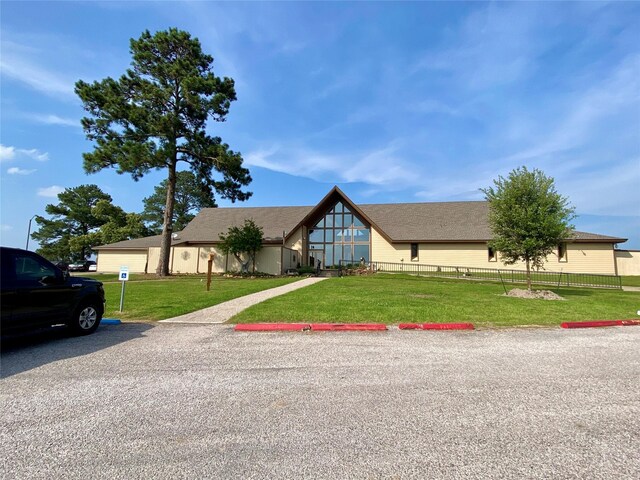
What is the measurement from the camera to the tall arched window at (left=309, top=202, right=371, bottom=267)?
31.8 m

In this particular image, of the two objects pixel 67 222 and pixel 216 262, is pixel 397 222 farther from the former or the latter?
pixel 67 222

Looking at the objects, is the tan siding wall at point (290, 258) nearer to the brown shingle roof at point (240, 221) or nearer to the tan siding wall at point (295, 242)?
the tan siding wall at point (295, 242)

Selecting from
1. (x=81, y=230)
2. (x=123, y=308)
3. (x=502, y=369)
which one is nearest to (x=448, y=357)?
(x=502, y=369)

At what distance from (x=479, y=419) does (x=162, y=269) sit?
28.3 m

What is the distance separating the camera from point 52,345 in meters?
6.53

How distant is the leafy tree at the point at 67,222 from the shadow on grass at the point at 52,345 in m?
58.9

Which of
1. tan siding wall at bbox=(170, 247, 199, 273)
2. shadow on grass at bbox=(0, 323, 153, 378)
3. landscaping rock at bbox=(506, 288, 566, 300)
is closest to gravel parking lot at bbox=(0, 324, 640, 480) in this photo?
shadow on grass at bbox=(0, 323, 153, 378)

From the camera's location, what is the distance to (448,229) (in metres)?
30.8

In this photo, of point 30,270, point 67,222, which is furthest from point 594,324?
point 67,222

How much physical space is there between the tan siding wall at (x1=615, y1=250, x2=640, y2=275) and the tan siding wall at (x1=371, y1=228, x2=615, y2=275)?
2.12 metres

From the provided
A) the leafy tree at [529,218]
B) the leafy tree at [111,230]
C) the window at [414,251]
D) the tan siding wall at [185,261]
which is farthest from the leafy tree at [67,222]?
the leafy tree at [529,218]

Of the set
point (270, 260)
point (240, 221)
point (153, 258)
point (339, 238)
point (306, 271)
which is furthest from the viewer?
point (240, 221)

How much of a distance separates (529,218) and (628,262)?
22254 mm

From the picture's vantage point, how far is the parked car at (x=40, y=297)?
234 inches
